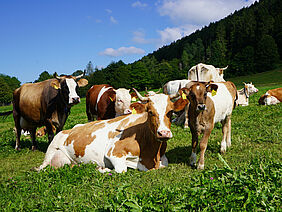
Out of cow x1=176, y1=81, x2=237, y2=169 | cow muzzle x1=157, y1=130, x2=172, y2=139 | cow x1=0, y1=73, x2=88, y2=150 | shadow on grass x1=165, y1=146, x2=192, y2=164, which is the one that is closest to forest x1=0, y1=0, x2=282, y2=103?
cow x1=0, y1=73, x2=88, y2=150

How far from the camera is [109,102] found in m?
9.79

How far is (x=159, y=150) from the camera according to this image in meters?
5.59

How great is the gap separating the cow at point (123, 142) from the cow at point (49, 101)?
6.32 feet

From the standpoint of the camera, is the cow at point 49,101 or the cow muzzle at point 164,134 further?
the cow at point 49,101

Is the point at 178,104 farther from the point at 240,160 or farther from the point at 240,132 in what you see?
the point at 240,132

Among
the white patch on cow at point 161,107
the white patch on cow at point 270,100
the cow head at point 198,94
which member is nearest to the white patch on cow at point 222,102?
the cow head at point 198,94

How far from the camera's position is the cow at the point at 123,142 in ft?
16.5

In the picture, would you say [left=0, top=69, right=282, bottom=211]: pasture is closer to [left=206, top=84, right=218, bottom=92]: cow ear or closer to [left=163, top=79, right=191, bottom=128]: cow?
[left=206, top=84, right=218, bottom=92]: cow ear

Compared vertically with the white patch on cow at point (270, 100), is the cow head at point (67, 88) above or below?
above

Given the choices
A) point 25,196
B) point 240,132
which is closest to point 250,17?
point 240,132

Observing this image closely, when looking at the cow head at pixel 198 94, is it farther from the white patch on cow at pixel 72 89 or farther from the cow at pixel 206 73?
the cow at pixel 206 73

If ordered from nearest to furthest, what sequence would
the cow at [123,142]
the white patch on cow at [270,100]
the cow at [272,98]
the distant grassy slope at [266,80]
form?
the cow at [123,142]
the white patch on cow at [270,100]
the cow at [272,98]
the distant grassy slope at [266,80]

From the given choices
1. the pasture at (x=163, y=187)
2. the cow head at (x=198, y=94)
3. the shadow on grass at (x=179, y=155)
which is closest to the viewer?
the pasture at (x=163, y=187)

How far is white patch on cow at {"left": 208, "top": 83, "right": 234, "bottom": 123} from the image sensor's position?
6.27 metres
